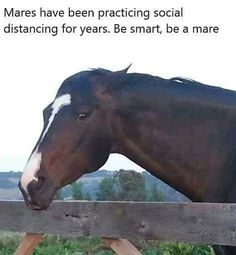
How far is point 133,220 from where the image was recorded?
109 inches

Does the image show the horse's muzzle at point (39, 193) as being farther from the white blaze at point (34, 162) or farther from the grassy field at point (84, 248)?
the grassy field at point (84, 248)

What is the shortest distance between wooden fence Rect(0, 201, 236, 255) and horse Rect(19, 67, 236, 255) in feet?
0.86

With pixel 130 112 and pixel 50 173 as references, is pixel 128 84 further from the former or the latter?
pixel 50 173

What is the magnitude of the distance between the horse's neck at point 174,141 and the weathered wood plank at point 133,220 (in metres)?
0.29

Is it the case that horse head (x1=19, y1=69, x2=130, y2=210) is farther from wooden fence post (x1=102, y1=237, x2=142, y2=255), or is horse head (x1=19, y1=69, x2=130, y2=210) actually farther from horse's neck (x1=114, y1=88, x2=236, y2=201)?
wooden fence post (x1=102, y1=237, x2=142, y2=255)

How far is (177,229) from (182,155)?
51 centimetres

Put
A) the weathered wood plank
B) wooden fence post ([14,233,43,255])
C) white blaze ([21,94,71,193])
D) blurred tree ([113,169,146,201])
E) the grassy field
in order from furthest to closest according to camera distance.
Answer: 1. blurred tree ([113,169,146,201])
2. the grassy field
3. wooden fence post ([14,233,43,255])
4. white blaze ([21,94,71,193])
5. the weathered wood plank

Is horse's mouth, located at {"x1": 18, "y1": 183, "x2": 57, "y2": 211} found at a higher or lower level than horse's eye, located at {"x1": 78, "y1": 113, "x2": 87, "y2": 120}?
lower

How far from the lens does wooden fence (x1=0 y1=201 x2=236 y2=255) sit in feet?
7.81

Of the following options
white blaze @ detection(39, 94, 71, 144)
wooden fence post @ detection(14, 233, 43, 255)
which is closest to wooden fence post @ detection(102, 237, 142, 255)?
white blaze @ detection(39, 94, 71, 144)

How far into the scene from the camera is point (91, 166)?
2.96 metres

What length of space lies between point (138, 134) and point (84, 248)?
637 cm

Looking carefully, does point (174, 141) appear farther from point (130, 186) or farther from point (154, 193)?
point (130, 186)

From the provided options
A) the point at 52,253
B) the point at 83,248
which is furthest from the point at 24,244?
the point at 83,248
